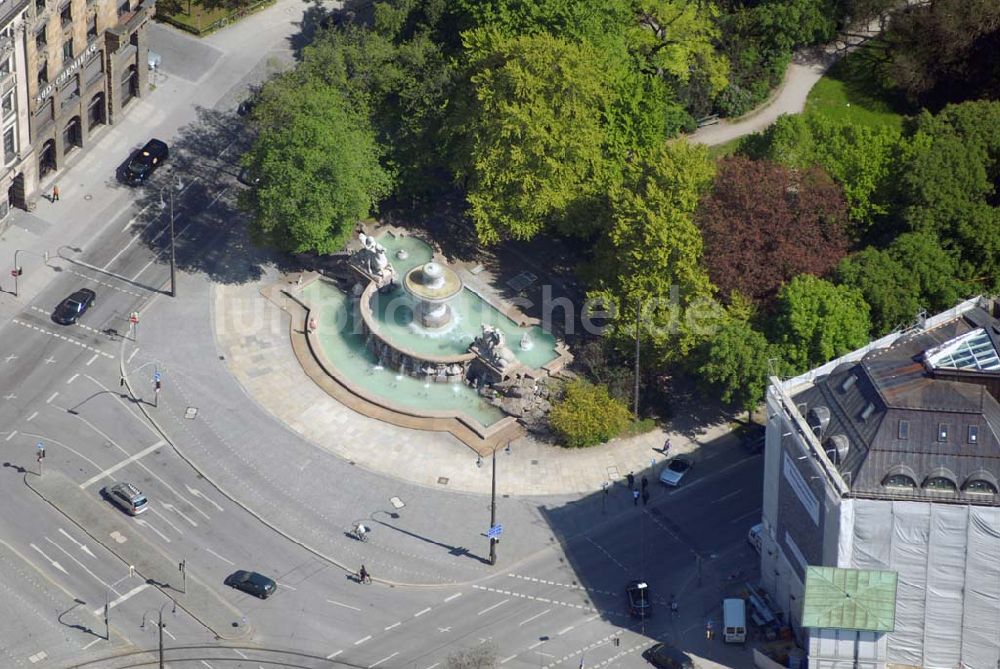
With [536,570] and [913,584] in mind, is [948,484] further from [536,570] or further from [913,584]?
[536,570]

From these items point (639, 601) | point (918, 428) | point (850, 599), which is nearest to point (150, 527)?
point (639, 601)

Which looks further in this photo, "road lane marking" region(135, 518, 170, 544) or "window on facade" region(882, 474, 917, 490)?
"road lane marking" region(135, 518, 170, 544)

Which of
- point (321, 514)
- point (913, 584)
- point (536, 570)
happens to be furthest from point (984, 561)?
point (321, 514)

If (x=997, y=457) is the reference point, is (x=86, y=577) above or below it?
below

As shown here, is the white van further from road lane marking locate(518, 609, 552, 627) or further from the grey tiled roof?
the grey tiled roof

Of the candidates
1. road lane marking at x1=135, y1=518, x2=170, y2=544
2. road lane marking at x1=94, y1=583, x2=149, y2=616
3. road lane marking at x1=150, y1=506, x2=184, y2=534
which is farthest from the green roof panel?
road lane marking at x1=94, y1=583, x2=149, y2=616

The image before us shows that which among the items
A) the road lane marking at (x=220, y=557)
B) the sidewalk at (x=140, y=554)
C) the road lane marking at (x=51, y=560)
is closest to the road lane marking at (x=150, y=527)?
the sidewalk at (x=140, y=554)
